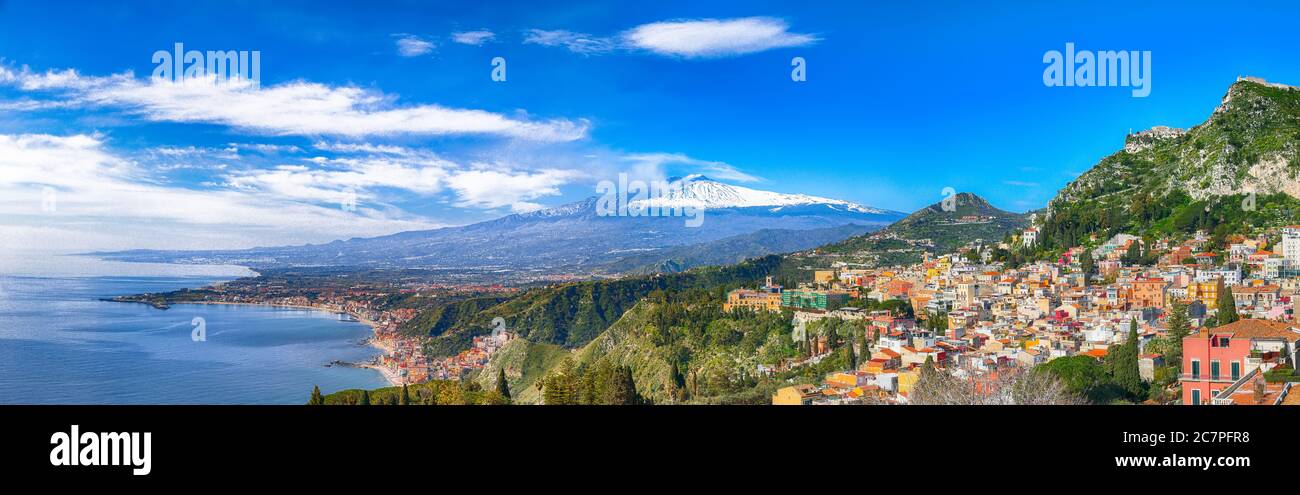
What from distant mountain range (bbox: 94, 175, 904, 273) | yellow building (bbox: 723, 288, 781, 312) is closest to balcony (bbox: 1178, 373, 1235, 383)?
yellow building (bbox: 723, 288, 781, 312)

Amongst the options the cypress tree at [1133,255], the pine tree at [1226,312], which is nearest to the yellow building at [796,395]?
the pine tree at [1226,312]

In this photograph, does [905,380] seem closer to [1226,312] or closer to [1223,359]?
[1223,359]

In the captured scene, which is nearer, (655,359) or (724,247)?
(655,359)

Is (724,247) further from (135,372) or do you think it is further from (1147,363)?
(1147,363)

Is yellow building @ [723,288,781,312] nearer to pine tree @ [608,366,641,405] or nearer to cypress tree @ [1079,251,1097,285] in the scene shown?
cypress tree @ [1079,251,1097,285]
